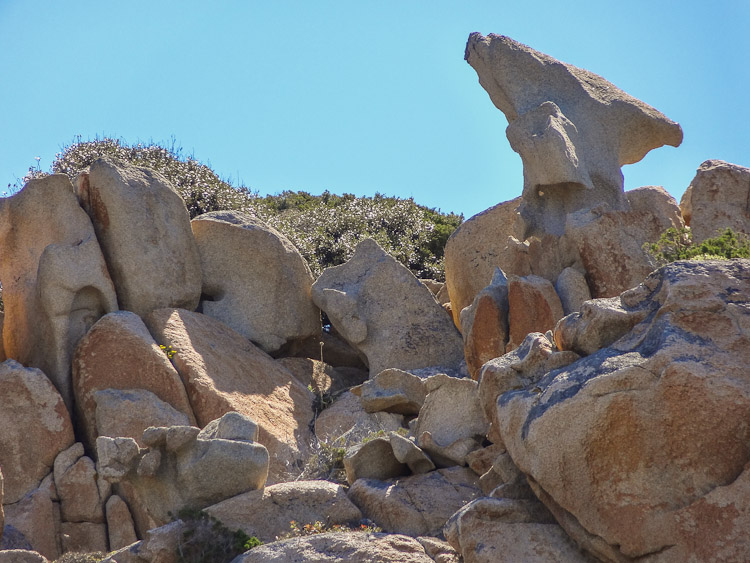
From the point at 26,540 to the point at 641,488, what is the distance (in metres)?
5.41

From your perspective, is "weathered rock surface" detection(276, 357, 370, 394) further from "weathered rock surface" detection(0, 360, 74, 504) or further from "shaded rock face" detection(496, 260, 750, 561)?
"shaded rock face" detection(496, 260, 750, 561)

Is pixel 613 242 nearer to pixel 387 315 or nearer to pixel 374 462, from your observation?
pixel 387 315

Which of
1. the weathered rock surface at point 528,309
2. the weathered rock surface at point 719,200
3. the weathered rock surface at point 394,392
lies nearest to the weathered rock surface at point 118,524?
the weathered rock surface at point 394,392

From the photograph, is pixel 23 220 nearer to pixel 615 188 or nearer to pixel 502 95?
pixel 502 95

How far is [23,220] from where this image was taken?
12016mm

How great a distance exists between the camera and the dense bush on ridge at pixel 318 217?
57.6ft

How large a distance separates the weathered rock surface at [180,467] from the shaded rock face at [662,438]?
7.69ft

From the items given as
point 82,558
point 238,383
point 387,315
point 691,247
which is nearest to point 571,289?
point 691,247

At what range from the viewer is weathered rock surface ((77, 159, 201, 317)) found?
12023 millimetres

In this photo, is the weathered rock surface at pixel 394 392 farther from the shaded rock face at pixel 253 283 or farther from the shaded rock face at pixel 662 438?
the shaded rock face at pixel 662 438

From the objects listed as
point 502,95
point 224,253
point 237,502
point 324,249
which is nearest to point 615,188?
Answer: point 502,95

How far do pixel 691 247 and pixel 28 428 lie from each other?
6.53 metres

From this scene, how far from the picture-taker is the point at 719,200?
11969mm

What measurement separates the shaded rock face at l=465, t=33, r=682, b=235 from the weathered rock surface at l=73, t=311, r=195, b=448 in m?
4.78
